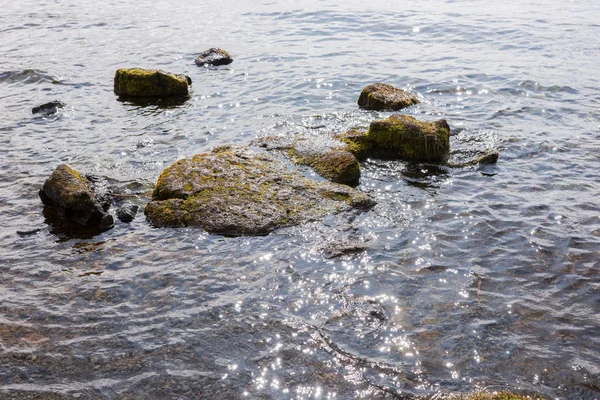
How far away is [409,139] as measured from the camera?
13.5 m

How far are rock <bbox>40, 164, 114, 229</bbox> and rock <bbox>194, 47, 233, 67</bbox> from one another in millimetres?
11885

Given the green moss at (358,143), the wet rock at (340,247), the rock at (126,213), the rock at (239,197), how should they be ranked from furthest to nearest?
the green moss at (358,143), the rock at (126,213), the rock at (239,197), the wet rock at (340,247)

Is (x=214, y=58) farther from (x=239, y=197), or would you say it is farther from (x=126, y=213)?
(x=126, y=213)

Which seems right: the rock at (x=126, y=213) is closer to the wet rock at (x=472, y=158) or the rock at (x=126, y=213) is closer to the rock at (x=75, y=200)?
the rock at (x=75, y=200)

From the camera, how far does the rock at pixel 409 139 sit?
13.4 meters

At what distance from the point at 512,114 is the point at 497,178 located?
488 centimetres

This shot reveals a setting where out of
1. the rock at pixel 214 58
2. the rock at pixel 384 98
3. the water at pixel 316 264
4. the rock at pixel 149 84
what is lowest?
the water at pixel 316 264

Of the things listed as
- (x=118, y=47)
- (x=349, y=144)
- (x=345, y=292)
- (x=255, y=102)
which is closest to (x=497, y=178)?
(x=349, y=144)

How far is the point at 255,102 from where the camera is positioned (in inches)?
705

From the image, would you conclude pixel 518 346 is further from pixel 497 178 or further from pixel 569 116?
pixel 569 116

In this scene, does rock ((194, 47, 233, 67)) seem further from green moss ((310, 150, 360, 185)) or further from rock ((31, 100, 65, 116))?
green moss ((310, 150, 360, 185))

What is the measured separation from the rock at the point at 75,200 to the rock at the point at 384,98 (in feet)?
29.9

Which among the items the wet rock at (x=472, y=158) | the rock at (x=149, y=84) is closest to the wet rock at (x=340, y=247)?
the wet rock at (x=472, y=158)

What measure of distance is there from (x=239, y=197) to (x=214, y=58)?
1265 centimetres
